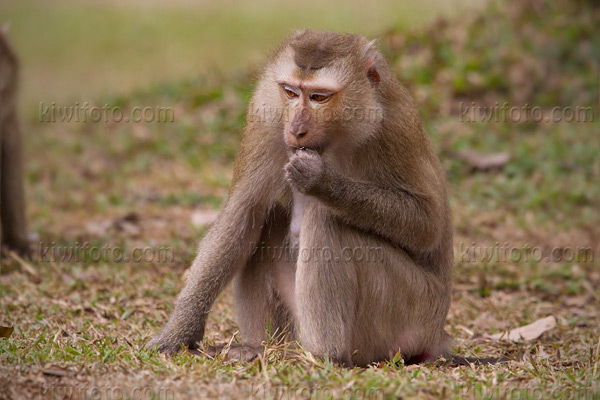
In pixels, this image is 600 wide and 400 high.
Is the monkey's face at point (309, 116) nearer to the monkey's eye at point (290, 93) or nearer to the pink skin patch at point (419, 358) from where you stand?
the monkey's eye at point (290, 93)

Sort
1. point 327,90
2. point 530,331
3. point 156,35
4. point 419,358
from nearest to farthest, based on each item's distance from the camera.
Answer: point 327,90 < point 419,358 < point 530,331 < point 156,35

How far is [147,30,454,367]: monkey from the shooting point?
4.54 metres

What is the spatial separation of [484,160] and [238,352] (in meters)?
5.66

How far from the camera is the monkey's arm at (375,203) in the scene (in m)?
4.52

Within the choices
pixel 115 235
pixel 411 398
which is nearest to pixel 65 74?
pixel 115 235

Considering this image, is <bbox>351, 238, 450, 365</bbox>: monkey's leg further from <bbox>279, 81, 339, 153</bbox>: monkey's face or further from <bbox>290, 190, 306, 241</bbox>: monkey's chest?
<bbox>279, 81, 339, 153</bbox>: monkey's face

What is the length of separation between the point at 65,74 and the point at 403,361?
1341cm

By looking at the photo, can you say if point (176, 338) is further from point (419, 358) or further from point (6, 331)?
point (419, 358)

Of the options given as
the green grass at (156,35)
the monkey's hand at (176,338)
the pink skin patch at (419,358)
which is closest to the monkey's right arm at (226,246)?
the monkey's hand at (176,338)

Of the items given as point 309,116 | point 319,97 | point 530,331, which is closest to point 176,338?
point 309,116

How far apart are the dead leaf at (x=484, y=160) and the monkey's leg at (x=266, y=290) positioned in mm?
4908

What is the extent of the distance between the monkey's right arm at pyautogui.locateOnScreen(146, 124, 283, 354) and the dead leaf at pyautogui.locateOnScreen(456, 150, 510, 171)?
16.5 ft

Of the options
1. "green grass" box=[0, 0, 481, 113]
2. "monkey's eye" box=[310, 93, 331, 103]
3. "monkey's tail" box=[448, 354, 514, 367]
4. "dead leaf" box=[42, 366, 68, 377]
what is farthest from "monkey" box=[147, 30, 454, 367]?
"green grass" box=[0, 0, 481, 113]

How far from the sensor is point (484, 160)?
9.60 m
